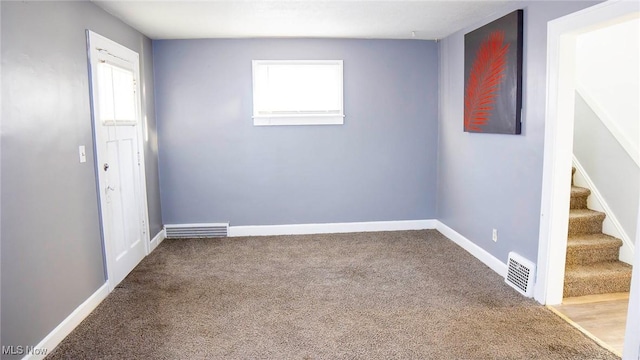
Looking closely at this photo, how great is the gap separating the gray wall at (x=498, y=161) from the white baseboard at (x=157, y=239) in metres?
3.33

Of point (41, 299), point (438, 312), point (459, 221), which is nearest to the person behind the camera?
point (41, 299)

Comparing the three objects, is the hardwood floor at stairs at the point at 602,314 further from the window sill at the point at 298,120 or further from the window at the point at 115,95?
the window at the point at 115,95

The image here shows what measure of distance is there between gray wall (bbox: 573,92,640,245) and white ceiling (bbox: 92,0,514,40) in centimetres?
135

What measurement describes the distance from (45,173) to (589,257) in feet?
13.2

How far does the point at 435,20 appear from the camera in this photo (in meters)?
3.97

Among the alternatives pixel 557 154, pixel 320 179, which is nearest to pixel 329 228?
pixel 320 179

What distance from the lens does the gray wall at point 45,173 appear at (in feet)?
7.22

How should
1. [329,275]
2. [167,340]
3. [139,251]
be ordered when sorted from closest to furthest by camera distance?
1. [167,340]
2. [329,275]
3. [139,251]

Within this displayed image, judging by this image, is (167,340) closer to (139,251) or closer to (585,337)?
(139,251)

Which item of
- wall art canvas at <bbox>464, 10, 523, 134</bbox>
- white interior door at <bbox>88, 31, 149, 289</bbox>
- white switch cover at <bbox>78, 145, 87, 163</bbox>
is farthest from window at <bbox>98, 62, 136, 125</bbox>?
wall art canvas at <bbox>464, 10, 523, 134</bbox>

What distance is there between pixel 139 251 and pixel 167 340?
1.75m

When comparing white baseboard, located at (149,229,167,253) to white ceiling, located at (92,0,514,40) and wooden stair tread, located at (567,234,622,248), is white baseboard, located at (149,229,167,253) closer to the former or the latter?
white ceiling, located at (92,0,514,40)

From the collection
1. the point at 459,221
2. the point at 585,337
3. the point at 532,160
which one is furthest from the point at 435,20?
the point at 585,337

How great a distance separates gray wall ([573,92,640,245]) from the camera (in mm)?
3410
